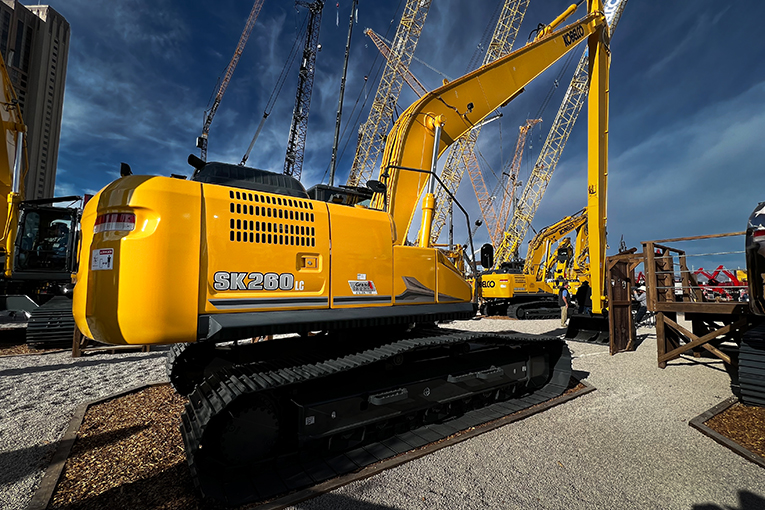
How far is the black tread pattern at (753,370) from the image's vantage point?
4402mm

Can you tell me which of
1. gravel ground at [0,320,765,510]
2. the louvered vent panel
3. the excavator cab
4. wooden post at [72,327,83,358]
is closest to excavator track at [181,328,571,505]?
→ gravel ground at [0,320,765,510]

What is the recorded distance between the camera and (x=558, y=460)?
3162mm

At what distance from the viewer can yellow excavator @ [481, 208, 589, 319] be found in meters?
16.0

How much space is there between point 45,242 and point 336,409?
33.7 ft

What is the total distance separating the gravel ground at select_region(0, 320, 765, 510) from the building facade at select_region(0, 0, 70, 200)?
150 feet

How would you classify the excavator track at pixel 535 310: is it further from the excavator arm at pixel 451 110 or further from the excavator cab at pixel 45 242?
the excavator cab at pixel 45 242

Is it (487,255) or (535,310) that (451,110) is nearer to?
(487,255)

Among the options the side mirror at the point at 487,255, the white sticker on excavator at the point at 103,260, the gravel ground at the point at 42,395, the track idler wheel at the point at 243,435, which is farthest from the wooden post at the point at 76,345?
the side mirror at the point at 487,255

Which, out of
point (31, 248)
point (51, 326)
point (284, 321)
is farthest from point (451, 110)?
point (31, 248)

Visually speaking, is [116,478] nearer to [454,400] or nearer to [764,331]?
[454,400]

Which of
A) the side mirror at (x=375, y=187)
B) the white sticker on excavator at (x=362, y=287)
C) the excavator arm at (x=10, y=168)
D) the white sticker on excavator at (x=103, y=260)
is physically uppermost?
the excavator arm at (x=10, y=168)

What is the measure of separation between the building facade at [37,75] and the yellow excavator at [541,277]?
45.4 m

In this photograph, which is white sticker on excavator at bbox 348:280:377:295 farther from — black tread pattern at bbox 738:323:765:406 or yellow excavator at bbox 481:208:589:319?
yellow excavator at bbox 481:208:589:319

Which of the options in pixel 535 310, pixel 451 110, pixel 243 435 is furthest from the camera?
pixel 535 310
